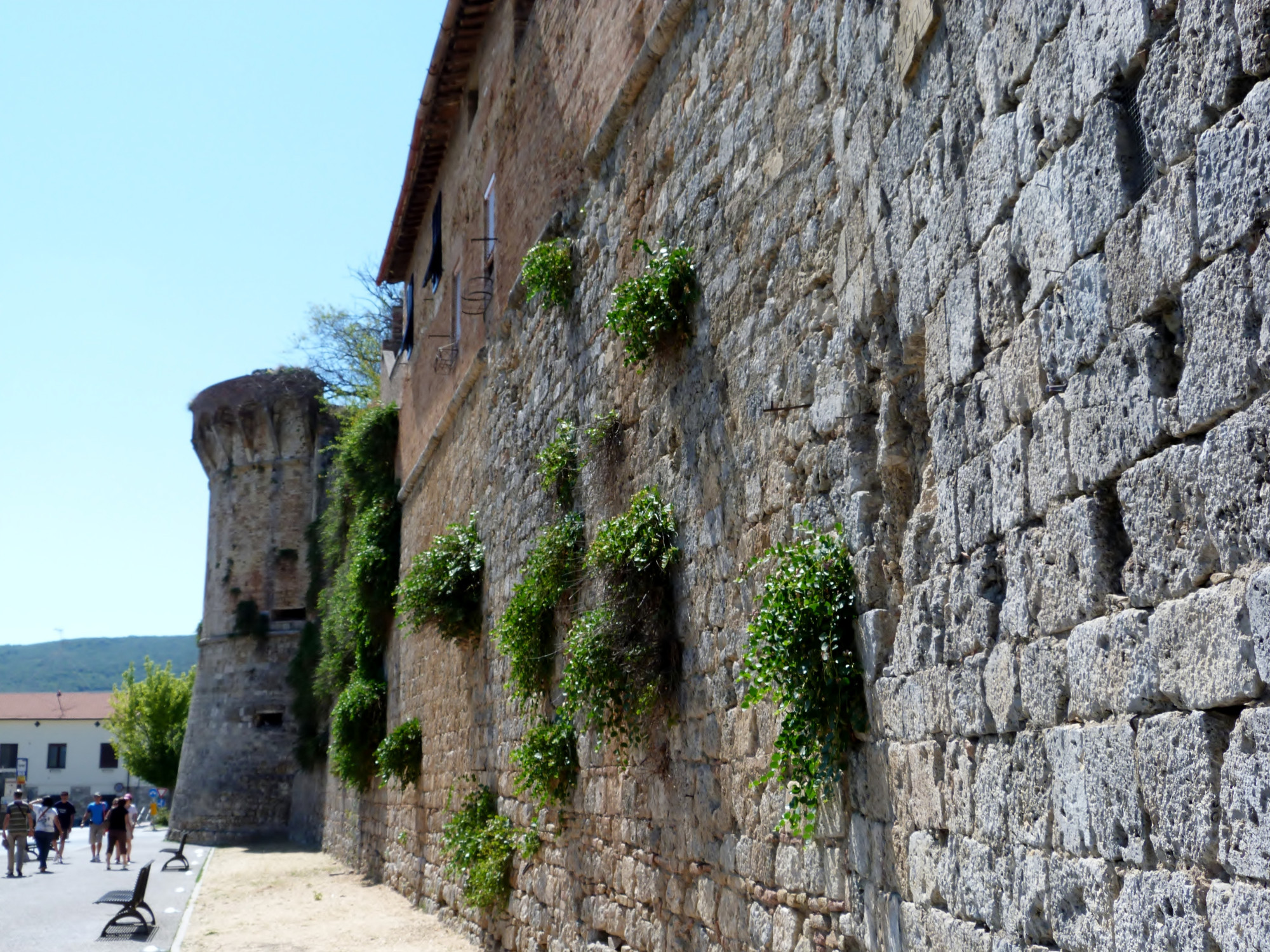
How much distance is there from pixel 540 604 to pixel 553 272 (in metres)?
2.21

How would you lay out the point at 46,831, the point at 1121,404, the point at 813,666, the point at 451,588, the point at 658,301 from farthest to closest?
the point at 46,831 → the point at 451,588 → the point at 658,301 → the point at 813,666 → the point at 1121,404

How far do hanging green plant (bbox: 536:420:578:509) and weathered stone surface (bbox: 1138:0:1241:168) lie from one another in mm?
5219

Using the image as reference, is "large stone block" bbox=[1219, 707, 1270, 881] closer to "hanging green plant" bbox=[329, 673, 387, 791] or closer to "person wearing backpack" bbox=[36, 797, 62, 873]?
"hanging green plant" bbox=[329, 673, 387, 791]

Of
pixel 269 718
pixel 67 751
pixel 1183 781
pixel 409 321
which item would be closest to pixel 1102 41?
pixel 1183 781

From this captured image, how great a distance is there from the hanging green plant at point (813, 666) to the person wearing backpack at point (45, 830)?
18.1 metres

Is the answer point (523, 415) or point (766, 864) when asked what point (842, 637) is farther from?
point (523, 415)

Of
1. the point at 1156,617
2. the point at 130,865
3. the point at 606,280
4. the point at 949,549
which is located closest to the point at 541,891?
the point at 606,280

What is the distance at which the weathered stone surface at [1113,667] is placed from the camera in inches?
98.7

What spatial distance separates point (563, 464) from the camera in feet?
24.9

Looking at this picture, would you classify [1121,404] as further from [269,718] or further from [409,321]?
[269,718]

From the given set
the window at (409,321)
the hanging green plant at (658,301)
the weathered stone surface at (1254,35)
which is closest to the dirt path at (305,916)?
the hanging green plant at (658,301)

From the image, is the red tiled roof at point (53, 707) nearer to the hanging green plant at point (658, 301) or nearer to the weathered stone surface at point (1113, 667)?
the hanging green plant at point (658, 301)

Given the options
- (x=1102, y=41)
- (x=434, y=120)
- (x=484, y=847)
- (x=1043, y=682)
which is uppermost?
(x=434, y=120)

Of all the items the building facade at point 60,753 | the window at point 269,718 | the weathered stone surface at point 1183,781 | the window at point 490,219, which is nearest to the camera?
the weathered stone surface at point 1183,781
